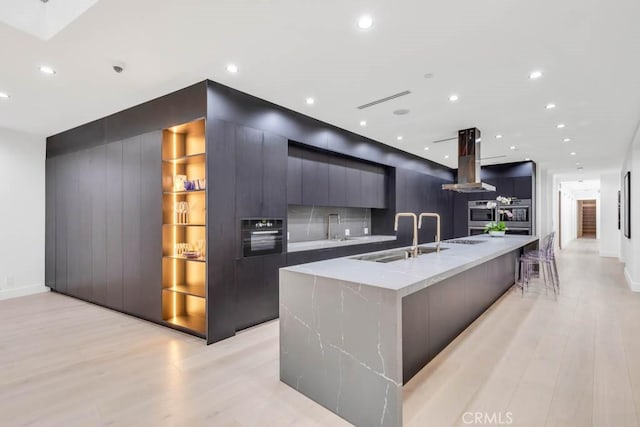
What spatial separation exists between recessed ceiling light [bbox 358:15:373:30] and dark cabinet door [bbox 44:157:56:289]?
556 cm

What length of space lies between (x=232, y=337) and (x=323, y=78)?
9.29 ft

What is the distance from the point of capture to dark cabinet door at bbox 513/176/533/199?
7.94m

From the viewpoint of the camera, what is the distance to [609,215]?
10.2 m

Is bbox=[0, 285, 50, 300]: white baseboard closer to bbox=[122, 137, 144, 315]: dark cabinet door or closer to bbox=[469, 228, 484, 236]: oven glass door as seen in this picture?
bbox=[122, 137, 144, 315]: dark cabinet door

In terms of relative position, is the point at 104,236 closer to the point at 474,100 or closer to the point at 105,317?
the point at 105,317

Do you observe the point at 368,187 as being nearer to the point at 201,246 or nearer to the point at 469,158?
the point at 469,158

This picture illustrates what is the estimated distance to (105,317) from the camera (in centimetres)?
405

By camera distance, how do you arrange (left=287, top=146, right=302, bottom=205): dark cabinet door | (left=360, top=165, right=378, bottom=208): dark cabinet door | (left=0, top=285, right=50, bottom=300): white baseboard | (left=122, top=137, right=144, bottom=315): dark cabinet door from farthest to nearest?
1. (left=360, top=165, right=378, bottom=208): dark cabinet door
2. (left=0, top=285, right=50, bottom=300): white baseboard
3. (left=287, top=146, right=302, bottom=205): dark cabinet door
4. (left=122, top=137, right=144, bottom=315): dark cabinet door

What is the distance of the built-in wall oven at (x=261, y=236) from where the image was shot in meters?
3.56

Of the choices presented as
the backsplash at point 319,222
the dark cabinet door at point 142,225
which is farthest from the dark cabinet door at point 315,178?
the dark cabinet door at point 142,225

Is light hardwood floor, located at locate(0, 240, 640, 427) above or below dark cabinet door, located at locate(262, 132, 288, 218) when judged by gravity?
below

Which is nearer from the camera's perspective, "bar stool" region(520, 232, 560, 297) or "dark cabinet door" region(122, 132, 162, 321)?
"dark cabinet door" region(122, 132, 162, 321)

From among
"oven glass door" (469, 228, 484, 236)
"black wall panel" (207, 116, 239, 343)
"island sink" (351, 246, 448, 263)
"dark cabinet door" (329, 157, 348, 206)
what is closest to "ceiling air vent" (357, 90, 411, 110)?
"dark cabinet door" (329, 157, 348, 206)

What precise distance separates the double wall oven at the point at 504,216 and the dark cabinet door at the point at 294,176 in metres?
5.21
